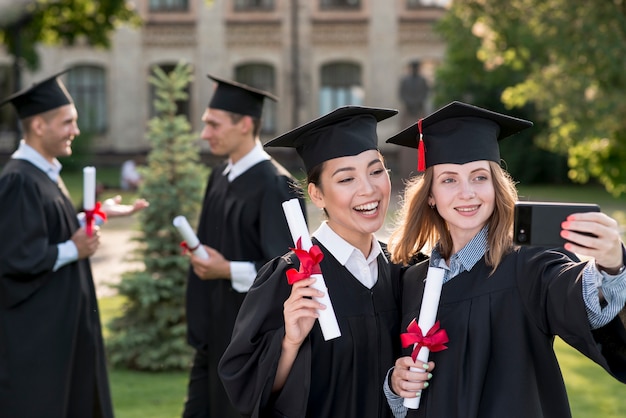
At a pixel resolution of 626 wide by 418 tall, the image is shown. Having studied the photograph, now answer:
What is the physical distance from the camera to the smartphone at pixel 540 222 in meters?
3.12

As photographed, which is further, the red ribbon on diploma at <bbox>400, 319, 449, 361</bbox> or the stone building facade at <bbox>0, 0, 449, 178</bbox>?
the stone building facade at <bbox>0, 0, 449, 178</bbox>

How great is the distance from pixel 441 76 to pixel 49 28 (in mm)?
14174

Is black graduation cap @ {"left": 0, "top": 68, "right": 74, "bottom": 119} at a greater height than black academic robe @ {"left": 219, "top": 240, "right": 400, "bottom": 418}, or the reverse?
black graduation cap @ {"left": 0, "top": 68, "right": 74, "bottom": 119}

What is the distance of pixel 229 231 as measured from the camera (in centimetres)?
600

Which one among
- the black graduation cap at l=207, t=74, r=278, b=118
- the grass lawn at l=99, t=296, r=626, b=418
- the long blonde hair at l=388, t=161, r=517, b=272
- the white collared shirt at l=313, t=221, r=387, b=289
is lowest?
the grass lawn at l=99, t=296, r=626, b=418

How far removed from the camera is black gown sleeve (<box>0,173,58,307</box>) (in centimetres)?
582

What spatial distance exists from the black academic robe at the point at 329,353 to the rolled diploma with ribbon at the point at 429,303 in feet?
1.20

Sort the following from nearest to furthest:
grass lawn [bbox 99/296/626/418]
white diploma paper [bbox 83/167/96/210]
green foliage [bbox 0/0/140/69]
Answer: white diploma paper [bbox 83/167/96/210] → grass lawn [bbox 99/296/626/418] → green foliage [bbox 0/0/140/69]

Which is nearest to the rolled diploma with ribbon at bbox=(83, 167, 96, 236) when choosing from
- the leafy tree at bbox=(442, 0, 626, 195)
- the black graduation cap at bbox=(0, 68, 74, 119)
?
the black graduation cap at bbox=(0, 68, 74, 119)

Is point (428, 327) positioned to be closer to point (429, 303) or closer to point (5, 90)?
point (429, 303)

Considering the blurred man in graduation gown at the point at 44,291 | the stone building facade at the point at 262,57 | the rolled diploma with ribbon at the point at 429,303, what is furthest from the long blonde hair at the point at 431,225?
the stone building facade at the point at 262,57

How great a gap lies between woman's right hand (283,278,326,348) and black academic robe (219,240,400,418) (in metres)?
0.12

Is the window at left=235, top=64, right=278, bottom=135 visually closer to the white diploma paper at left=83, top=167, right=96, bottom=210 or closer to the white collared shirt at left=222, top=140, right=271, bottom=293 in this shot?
the white collared shirt at left=222, top=140, right=271, bottom=293

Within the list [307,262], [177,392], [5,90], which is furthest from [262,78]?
[307,262]
